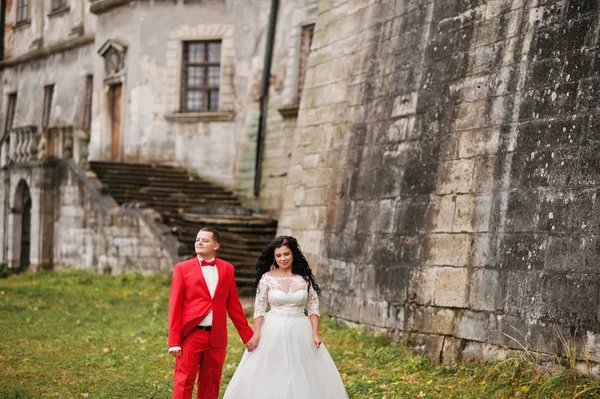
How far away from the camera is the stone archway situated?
22.0m

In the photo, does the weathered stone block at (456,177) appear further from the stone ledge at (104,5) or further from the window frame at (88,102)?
the window frame at (88,102)

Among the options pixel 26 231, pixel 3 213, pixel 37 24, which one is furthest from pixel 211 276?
pixel 37 24

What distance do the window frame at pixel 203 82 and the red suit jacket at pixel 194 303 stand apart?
15.4 meters

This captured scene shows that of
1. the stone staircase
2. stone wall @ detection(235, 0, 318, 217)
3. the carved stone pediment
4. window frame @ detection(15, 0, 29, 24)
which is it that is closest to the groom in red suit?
the stone staircase

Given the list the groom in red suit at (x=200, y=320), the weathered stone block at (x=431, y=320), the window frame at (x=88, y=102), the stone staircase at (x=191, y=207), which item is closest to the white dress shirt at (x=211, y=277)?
the groom in red suit at (x=200, y=320)

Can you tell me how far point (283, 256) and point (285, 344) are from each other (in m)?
0.68

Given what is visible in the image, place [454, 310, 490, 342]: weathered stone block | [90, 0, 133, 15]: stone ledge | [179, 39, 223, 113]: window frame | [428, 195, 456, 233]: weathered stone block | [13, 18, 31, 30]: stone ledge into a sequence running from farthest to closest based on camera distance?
[13, 18, 31, 30]: stone ledge, [90, 0, 133, 15]: stone ledge, [179, 39, 223, 113]: window frame, [428, 195, 456, 233]: weathered stone block, [454, 310, 490, 342]: weathered stone block

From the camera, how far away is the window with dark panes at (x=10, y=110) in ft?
103

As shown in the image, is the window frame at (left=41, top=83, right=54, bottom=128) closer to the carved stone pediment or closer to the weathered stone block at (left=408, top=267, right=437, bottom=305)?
the carved stone pediment

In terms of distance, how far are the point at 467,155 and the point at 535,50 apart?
1.27 m

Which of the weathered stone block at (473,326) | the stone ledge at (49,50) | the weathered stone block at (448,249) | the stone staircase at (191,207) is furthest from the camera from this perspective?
the stone ledge at (49,50)

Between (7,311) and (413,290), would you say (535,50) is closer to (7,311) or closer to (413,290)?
(413,290)

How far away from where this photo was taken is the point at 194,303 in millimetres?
6699

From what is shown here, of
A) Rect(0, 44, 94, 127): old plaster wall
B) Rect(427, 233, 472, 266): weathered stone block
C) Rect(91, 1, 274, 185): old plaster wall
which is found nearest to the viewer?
Rect(427, 233, 472, 266): weathered stone block
